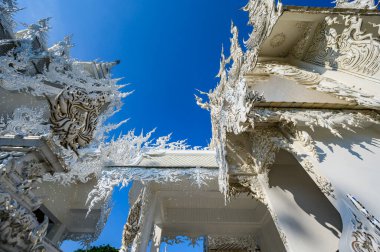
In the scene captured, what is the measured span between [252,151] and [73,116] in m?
3.58

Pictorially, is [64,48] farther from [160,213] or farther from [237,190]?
[237,190]

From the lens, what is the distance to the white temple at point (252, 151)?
1557 millimetres

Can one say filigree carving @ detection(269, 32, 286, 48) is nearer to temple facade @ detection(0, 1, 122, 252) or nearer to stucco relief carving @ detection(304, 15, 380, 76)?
stucco relief carving @ detection(304, 15, 380, 76)

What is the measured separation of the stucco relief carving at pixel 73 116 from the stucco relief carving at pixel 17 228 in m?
0.60

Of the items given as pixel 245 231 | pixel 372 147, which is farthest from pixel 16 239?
pixel 245 231

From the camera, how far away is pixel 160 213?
6.55 m

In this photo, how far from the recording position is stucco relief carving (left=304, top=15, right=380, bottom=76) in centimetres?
371

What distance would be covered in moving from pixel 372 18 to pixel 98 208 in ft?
34.5

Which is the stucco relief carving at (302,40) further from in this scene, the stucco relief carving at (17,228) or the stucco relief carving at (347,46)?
the stucco relief carving at (17,228)

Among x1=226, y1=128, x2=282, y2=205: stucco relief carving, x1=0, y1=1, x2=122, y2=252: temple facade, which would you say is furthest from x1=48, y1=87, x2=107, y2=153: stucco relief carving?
x1=226, y1=128, x2=282, y2=205: stucco relief carving

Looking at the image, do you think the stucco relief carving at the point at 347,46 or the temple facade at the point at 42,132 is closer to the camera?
the temple facade at the point at 42,132

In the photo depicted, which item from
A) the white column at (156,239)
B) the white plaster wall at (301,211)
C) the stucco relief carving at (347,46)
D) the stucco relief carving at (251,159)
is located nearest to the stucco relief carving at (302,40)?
the stucco relief carving at (347,46)

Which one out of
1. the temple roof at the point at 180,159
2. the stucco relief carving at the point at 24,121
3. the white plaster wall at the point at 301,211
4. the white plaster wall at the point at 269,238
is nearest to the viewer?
the white plaster wall at the point at 301,211

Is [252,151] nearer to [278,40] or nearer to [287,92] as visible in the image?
[287,92]
